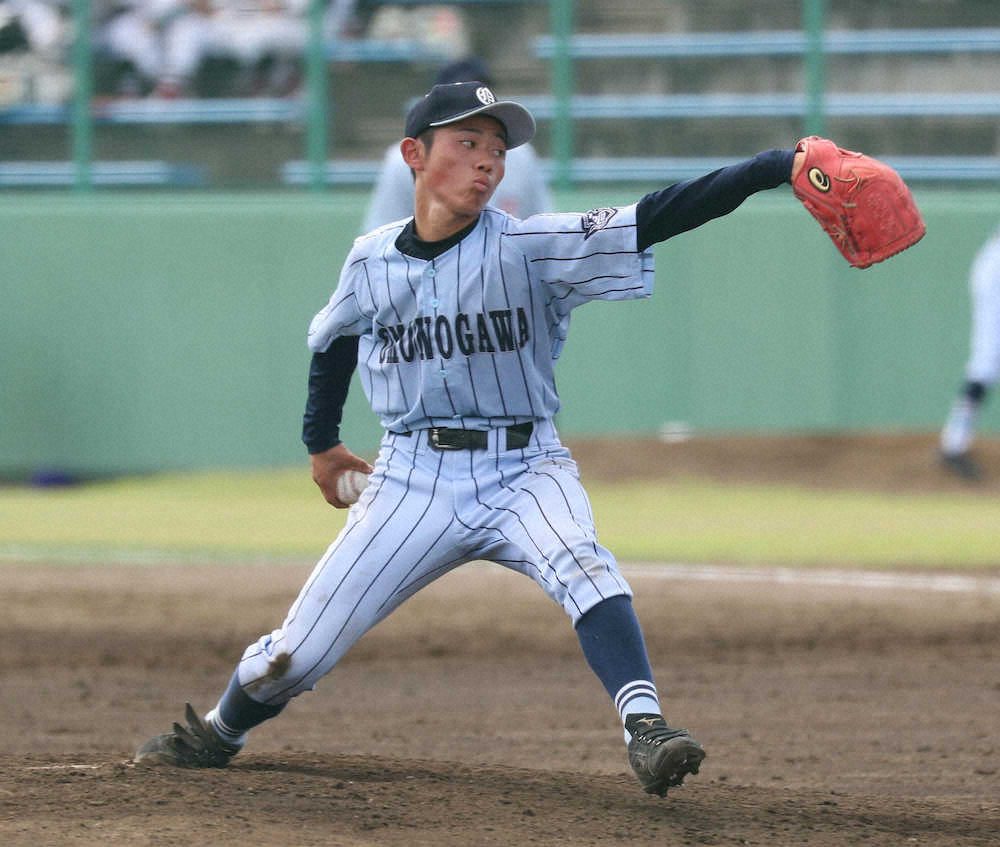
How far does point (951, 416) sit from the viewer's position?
35.4ft

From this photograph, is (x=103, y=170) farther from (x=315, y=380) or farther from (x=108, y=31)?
(x=315, y=380)

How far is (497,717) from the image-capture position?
5188mm

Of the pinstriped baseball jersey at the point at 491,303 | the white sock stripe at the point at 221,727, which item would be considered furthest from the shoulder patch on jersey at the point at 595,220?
the white sock stripe at the point at 221,727

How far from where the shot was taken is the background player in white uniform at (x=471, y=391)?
3.53m

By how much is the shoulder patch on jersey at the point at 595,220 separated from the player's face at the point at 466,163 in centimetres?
23

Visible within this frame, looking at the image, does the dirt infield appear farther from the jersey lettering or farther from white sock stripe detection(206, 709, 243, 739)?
the jersey lettering

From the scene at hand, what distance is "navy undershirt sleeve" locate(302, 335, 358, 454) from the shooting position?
13.0 feet

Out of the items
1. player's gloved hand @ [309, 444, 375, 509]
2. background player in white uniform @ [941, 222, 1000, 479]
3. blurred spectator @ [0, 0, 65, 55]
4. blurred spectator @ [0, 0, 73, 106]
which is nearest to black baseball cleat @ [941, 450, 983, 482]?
background player in white uniform @ [941, 222, 1000, 479]

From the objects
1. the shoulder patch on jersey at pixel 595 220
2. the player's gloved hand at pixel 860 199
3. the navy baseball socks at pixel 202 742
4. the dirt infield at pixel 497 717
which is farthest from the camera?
the navy baseball socks at pixel 202 742

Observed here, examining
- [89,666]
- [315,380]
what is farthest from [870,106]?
[315,380]

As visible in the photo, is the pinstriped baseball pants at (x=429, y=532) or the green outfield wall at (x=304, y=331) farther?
the green outfield wall at (x=304, y=331)

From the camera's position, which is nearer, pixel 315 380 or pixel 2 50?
pixel 315 380

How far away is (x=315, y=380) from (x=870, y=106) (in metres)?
8.06

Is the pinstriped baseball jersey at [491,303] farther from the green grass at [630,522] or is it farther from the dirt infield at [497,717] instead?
the green grass at [630,522]
